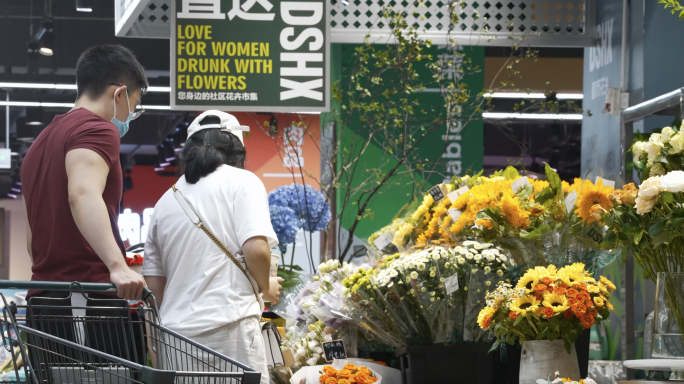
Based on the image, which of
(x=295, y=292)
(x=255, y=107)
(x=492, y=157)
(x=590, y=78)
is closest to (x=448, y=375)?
(x=295, y=292)

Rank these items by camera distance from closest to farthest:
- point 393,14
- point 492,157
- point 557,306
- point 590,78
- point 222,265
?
1. point 557,306
2. point 222,265
3. point 393,14
4. point 590,78
5. point 492,157

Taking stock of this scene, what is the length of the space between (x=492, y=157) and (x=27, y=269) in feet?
26.2

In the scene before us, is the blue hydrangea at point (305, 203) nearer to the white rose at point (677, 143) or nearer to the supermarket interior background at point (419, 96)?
the supermarket interior background at point (419, 96)

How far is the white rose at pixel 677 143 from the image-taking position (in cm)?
196

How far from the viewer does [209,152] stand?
2334mm

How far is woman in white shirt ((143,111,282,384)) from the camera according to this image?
2182mm

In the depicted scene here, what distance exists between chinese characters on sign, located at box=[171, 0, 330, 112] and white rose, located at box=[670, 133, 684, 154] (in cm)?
189

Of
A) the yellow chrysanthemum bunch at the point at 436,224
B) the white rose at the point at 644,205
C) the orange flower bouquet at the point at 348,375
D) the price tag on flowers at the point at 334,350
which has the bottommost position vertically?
the orange flower bouquet at the point at 348,375

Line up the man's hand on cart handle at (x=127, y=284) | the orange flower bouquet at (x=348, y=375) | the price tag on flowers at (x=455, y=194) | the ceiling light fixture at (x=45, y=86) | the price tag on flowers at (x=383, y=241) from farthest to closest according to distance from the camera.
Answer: the ceiling light fixture at (x=45, y=86) → the price tag on flowers at (x=383, y=241) → the price tag on flowers at (x=455, y=194) → the orange flower bouquet at (x=348, y=375) → the man's hand on cart handle at (x=127, y=284)

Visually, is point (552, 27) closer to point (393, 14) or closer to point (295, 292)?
point (393, 14)

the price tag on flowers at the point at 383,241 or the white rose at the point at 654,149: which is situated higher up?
the white rose at the point at 654,149

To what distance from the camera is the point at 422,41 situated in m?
4.37

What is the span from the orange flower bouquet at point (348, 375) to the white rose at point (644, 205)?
1050 mm

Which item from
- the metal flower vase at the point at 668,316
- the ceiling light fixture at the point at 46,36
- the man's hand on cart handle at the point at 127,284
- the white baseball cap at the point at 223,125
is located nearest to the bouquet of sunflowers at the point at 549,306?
the metal flower vase at the point at 668,316
